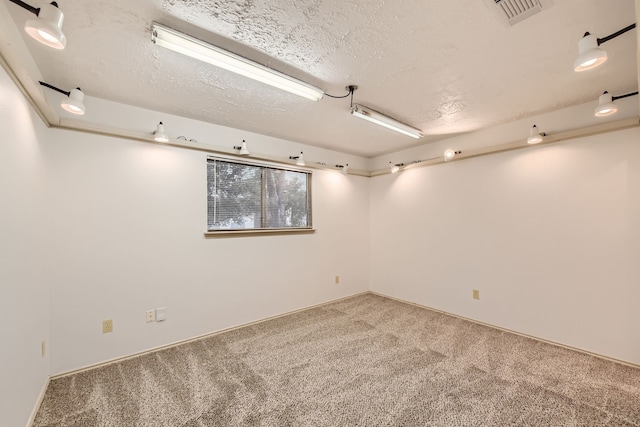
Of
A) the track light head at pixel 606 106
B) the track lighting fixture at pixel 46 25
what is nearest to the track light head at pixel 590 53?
the track light head at pixel 606 106

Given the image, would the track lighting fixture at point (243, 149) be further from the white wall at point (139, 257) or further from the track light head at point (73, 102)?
the track light head at point (73, 102)

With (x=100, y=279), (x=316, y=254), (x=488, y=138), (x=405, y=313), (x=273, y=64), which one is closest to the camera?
(x=273, y=64)

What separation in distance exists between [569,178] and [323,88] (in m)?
2.70

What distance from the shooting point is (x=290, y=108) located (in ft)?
8.86

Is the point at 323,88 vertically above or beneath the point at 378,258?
above

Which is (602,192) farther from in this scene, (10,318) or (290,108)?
(10,318)

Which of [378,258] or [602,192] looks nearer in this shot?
[602,192]

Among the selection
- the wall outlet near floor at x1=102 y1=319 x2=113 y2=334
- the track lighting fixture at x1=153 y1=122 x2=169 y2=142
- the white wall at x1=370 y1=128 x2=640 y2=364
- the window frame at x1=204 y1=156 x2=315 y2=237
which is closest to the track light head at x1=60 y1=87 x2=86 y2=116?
the track lighting fixture at x1=153 y1=122 x2=169 y2=142

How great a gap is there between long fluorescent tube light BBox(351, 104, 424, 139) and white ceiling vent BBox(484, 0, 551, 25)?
1174 mm

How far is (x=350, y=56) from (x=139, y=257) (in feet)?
8.75

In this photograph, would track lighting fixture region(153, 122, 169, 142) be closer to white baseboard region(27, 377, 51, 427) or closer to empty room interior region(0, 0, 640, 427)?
empty room interior region(0, 0, 640, 427)

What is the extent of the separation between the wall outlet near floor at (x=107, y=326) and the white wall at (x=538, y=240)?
3791 millimetres

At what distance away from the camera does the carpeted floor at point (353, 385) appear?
1.78m

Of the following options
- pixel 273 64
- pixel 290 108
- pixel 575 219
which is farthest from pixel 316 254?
pixel 575 219
